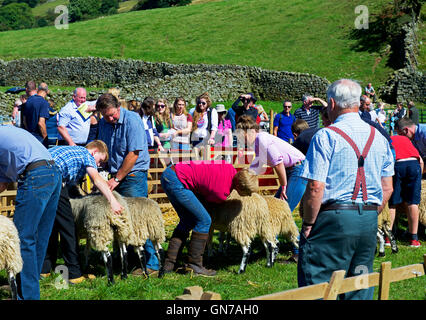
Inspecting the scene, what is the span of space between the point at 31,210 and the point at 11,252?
0.45 metres

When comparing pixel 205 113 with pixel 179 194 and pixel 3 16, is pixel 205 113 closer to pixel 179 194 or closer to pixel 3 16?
pixel 179 194

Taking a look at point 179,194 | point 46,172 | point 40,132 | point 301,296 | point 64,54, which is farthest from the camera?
point 64,54

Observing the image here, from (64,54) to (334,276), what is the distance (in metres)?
48.3

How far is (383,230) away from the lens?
8633 mm

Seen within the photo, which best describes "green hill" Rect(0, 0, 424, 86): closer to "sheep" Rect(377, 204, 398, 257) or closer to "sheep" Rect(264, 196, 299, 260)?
"sheep" Rect(377, 204, 398, 257)

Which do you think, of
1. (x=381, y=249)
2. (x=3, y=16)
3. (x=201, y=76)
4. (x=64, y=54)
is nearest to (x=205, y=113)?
(x=381, y=249)

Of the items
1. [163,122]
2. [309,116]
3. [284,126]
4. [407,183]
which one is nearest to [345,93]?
[407,183]

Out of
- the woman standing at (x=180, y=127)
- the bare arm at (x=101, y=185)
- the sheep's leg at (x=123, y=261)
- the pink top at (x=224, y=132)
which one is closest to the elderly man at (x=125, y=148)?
the sheep's leg at (x=123, y=261)

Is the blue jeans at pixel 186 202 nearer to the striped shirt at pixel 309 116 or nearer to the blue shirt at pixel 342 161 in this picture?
the blue shirt at pixel 342 161

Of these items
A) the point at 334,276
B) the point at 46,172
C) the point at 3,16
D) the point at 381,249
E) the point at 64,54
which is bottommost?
the point at 381,249

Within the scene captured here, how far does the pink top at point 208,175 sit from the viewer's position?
6.50m

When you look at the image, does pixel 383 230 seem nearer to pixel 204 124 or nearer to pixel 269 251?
pixel 269 251

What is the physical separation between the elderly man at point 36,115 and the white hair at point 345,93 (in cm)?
759
